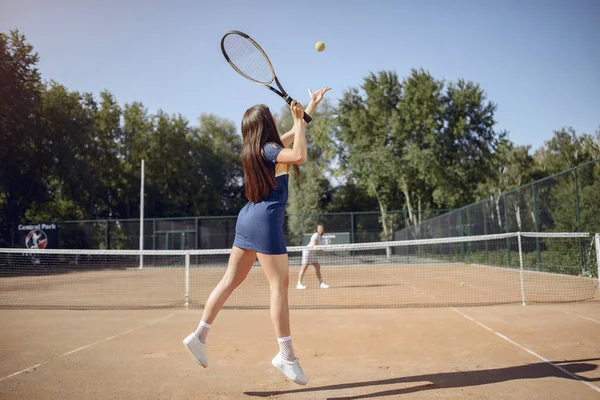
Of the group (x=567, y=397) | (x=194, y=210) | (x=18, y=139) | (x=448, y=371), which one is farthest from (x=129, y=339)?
(x=194, y=210)

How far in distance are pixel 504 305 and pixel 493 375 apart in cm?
438

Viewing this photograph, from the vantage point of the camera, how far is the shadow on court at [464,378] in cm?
318

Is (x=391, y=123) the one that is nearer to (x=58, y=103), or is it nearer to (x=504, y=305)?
(x=58, y=103)

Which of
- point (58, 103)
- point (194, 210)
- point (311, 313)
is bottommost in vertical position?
point (311, 313)

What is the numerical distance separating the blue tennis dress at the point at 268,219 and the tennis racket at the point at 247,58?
1.44 metres

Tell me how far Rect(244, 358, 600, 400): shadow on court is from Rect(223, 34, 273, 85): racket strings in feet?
8.90

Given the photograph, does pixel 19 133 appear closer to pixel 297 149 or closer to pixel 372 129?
pixel 372 129

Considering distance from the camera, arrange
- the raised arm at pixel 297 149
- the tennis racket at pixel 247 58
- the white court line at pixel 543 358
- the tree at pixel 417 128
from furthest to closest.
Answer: the tree at pixel 417 128 → the tennis racket at pixel 247 58 → the white court line at pixel 543 358 → the raised arm at pixel 297 149

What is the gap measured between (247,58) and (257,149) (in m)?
1.67

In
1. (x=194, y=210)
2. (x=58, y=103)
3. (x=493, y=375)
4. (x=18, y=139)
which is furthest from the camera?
(x=194, y=210)

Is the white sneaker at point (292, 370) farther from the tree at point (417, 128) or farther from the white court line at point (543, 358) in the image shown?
the tree at point (417, 128)

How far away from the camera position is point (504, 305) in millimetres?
7410

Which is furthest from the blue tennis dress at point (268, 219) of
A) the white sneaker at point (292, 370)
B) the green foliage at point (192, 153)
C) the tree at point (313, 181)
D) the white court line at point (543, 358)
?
the tree at point (313, 181)

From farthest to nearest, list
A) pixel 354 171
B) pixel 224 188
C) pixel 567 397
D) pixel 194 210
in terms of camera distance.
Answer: pixel 224 188, pixel 194 210, pixel 354 171, pixel 567 397
